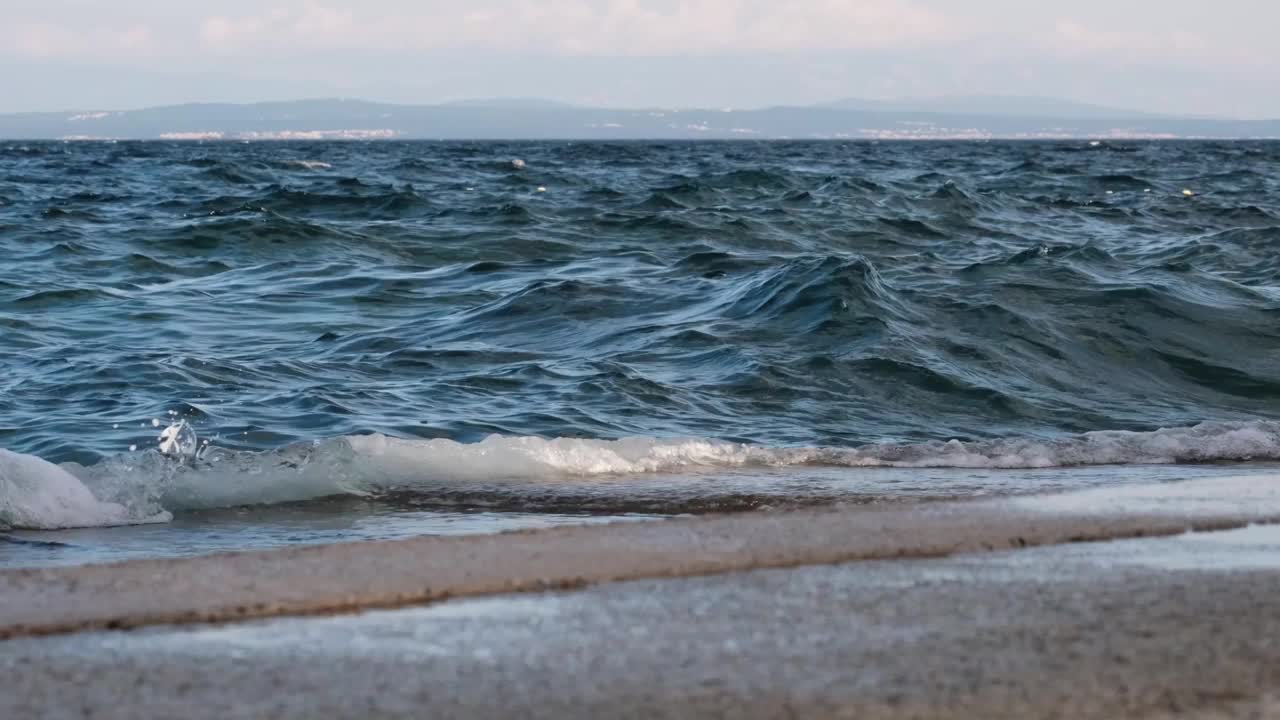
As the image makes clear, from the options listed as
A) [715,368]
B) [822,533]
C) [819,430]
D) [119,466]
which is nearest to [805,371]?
[715,368]

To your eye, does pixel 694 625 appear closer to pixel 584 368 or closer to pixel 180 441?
pixel 180 441

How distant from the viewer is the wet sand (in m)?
2.80

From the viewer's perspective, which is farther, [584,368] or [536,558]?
[584,368]

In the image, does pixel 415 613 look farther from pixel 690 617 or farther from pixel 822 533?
pixel 822 533

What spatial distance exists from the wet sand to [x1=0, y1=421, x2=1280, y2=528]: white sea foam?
243cm

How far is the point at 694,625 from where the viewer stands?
334 cm

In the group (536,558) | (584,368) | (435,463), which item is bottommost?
(584,368)

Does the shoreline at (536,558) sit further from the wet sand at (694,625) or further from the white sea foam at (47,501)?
the white sea foam at (47,501)

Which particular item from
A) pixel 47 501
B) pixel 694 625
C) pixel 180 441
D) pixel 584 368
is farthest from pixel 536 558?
pixel 584 368

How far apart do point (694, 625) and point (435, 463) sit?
3762 millimetres

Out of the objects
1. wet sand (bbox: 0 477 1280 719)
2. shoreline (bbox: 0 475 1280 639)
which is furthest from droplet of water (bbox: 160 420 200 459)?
wet sand (bbox: 0 477 1280 719)

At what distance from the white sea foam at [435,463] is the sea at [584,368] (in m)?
0.02

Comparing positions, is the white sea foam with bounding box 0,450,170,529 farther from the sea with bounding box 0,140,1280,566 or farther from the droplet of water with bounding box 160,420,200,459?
the droplet of water with bounding box 160,420,200,459

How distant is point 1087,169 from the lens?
1860 inches
